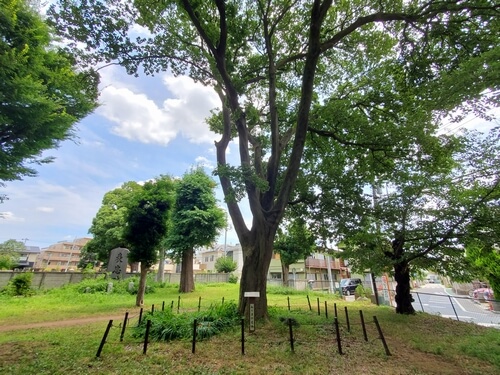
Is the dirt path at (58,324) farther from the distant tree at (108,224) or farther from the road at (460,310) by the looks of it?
the distant tree at (108,224)

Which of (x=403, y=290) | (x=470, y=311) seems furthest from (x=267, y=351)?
(x=470, y=311)

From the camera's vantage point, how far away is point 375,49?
8828 millimetres

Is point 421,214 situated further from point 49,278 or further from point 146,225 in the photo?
point 49,278

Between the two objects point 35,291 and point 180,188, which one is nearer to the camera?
point 35,291

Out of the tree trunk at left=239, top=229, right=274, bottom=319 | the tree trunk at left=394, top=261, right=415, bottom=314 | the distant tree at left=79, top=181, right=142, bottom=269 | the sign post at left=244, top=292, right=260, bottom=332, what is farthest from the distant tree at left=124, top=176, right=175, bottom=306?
the distant tree at left=79, top=181, right=142, bottom=269

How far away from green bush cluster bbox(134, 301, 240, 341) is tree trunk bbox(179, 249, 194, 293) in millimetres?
10475

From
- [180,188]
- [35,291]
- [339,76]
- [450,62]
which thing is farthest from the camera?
[180,188]

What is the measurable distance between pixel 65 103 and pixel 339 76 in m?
10.5

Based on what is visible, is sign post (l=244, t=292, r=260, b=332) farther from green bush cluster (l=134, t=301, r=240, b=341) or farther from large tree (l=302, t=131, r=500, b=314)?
large tree (l=302, t=131, r=500, b=314)

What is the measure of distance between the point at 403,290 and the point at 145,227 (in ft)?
37.1

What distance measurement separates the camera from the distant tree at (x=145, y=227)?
456 inches

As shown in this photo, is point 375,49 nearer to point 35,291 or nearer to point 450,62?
point 450,62

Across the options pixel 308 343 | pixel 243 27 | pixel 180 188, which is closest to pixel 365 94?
pixel 243 27

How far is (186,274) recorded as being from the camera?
1708cm
